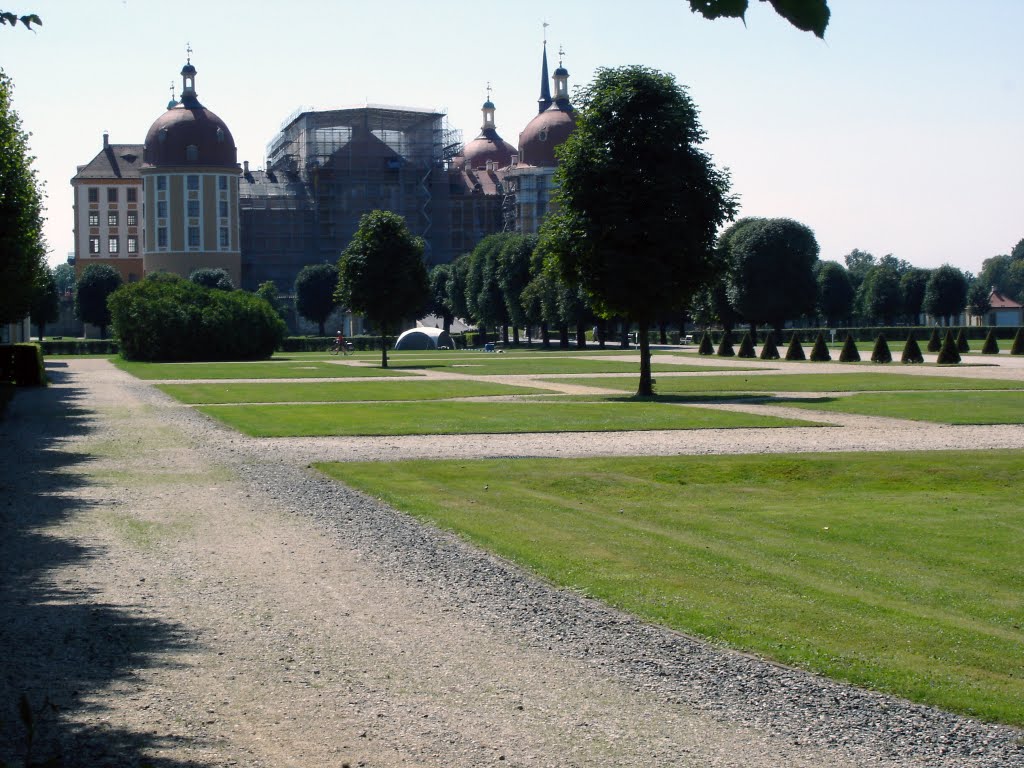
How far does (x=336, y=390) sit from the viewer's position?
1502 inches

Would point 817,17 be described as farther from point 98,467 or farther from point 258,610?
point 98,467

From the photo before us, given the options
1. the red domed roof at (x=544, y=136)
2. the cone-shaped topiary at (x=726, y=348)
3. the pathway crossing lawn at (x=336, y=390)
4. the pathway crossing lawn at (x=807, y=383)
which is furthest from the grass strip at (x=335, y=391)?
the red domed roof at (x=544, y=136)

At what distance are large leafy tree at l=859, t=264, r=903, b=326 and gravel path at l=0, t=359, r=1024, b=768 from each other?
4838 inches

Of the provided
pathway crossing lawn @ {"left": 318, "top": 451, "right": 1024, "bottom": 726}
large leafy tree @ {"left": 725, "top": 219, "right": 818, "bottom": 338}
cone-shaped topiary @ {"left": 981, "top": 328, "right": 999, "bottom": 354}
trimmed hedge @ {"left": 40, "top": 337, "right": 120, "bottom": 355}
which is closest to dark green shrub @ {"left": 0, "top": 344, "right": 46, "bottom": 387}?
pathway crossing lawn @ {"left": 318, "top": 451, "right": 1024, "bottom": 726}

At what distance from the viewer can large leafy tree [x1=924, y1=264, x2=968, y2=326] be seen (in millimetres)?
122188

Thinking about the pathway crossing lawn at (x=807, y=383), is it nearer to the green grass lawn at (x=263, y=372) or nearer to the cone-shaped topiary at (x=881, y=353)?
the green grass lawn at (x=263, y=372)

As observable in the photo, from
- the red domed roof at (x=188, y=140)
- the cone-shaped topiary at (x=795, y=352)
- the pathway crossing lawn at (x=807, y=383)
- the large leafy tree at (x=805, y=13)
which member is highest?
the red domed roof at (x=188, y=140)

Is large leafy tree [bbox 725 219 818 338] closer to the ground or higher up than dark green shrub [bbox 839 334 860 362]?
higher up

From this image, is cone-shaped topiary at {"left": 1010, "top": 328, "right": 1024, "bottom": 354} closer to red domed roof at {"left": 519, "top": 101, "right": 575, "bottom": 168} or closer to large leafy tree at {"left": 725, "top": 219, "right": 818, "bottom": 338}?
large leafy tree at {"left": 725, "top": 219, "right": 818, "bottom": 338}

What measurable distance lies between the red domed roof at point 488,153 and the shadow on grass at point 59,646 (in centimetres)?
15735

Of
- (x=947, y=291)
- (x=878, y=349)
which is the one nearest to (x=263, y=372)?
(x=878, y=349)

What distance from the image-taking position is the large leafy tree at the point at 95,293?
12738cm

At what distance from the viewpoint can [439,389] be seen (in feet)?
125

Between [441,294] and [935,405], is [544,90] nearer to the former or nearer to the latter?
[441,294]
